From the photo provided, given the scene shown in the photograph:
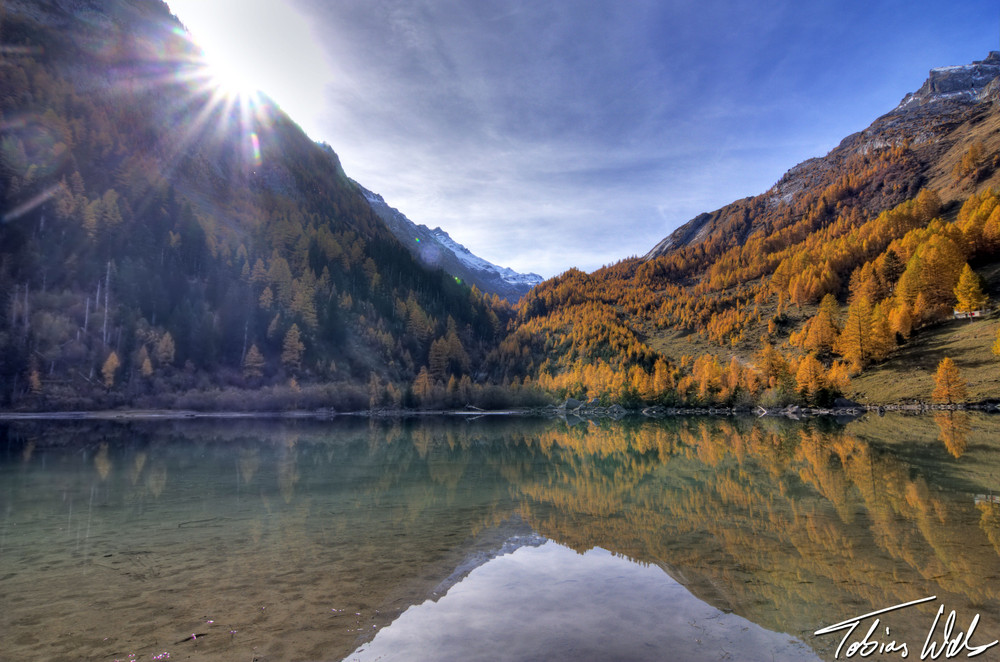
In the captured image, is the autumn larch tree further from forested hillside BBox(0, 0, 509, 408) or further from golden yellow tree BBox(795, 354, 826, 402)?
golden yellow tree BBox(795, 354, 826, 402)

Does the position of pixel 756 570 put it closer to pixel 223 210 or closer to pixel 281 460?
pixel 281 460

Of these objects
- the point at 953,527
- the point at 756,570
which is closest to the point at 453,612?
the point at 756,570

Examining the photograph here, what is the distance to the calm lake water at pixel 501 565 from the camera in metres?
8.18

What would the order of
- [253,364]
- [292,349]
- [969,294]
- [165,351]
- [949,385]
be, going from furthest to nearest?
[292,349], [253,364], [165,351], [969,294], [949,385]

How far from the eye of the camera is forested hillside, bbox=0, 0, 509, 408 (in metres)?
97.7

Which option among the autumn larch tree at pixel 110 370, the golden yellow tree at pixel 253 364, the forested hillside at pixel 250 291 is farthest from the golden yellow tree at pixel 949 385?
the autumn larch tree at pixel 110 370

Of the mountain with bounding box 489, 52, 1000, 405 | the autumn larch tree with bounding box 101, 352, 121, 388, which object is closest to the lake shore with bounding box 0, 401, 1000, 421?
the mountain with bounding box 489, 52, 1000, 405

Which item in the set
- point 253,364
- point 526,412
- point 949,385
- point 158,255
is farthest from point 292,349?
point 949,385

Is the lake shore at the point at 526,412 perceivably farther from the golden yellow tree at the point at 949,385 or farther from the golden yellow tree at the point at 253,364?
the golden yellow tree at the point at 253,364

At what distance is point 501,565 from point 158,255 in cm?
14266

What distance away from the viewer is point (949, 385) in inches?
3004

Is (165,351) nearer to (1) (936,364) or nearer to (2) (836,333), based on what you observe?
(1) (936,364)
